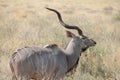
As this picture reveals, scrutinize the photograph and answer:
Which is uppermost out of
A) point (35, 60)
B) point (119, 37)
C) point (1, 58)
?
point (35, 60)

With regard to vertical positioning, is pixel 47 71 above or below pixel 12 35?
above

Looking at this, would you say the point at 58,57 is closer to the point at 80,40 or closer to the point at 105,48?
the point at 80,40

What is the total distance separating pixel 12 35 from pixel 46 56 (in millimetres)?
4323

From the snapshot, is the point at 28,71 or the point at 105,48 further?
the point at 105,48

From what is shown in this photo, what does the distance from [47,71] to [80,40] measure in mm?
1292

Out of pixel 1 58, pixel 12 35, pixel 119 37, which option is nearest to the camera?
pixel 1 58

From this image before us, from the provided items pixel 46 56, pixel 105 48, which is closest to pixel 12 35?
pixel 105 48

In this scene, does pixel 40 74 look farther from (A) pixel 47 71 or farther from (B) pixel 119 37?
(B) pixel 119 37

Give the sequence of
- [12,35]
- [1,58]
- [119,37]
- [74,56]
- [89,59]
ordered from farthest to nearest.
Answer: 1. [119,37]
2. [12,35]
3. [89,59]
4. [1,58]
5. [74,56]

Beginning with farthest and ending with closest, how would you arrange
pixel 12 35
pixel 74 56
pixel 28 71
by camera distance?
pixel 12 35 < pixel 74 56 < pixel 28 71

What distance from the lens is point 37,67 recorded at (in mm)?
6305

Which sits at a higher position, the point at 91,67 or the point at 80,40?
the point at 80,40

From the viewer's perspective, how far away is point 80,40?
759 centimetres

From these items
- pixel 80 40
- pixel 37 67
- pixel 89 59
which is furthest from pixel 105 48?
pixel 37 67
